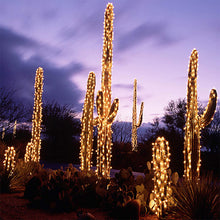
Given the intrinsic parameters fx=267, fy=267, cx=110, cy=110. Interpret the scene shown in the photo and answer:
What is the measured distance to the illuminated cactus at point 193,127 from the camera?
494cm

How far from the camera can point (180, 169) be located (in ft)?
36.1

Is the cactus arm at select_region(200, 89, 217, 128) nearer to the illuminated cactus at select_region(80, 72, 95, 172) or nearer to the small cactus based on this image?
the small cactus

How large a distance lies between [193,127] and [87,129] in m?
2.35

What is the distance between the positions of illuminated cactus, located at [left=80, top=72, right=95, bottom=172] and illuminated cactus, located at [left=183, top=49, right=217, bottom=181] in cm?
215

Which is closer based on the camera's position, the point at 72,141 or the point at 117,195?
the point at 117,195

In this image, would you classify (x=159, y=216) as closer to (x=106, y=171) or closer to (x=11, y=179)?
(x=106, y=171)

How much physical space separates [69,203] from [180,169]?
7960mm

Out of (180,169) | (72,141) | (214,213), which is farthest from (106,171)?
(72,141)

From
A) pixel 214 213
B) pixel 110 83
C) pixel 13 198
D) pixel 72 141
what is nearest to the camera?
pixel 214 213

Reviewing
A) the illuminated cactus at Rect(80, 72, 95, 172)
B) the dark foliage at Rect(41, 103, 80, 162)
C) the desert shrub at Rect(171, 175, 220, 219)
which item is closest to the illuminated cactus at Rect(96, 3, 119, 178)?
the illuminated cactus at Rect(80, 72, 95, 172)

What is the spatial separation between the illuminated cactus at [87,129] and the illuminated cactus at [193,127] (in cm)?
215

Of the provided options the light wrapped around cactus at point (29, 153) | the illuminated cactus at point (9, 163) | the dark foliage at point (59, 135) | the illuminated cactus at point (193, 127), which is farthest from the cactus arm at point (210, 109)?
the dark foliage at point (59, 135)

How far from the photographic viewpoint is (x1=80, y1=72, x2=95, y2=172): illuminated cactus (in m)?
6.06

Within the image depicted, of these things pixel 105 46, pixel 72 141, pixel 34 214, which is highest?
pixel 105 46
